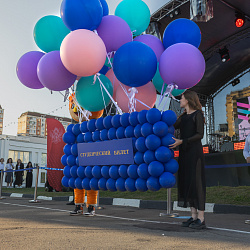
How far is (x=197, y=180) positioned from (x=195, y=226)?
482 millimetres

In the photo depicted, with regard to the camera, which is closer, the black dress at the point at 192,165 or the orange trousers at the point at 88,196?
the black dress at the point at 192,165

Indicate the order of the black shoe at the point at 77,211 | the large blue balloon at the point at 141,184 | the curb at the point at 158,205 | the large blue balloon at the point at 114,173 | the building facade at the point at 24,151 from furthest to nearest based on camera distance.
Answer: the building facade at the point at 24,151, the curb at the point at 158,205, the black shoe at the point at 77,211, the large blue balloon at the point at 114,173, the large blue balloon at the point at 141,184

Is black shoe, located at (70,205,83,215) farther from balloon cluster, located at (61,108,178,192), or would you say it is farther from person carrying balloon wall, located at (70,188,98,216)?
balloon cluster, located at (61,108,178,192)

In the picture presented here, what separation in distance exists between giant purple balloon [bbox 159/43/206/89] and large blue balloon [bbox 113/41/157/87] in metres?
0.17

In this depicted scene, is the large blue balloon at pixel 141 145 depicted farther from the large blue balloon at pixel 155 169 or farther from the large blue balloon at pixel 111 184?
the large blue balloon at pixel 111 184

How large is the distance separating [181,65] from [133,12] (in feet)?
4.59

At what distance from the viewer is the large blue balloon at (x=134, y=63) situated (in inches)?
150

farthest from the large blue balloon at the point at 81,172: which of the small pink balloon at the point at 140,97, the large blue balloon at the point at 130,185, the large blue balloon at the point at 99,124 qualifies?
the small pink balloon at the point at 140,97

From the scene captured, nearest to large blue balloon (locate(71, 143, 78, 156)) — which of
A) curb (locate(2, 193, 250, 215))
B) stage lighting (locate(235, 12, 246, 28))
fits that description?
curb (locate(2, 193, 250, 215))

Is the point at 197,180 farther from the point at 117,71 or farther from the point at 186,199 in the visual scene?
the point at 117,71

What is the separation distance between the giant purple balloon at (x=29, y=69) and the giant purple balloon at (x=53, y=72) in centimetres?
35

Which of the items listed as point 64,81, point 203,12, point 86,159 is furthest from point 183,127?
point 203,12

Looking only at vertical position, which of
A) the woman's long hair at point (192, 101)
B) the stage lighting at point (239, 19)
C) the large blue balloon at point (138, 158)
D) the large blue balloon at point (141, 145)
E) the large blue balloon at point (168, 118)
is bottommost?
the large blue balloon at point (138, 158)

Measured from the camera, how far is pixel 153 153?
3578 millimetres
